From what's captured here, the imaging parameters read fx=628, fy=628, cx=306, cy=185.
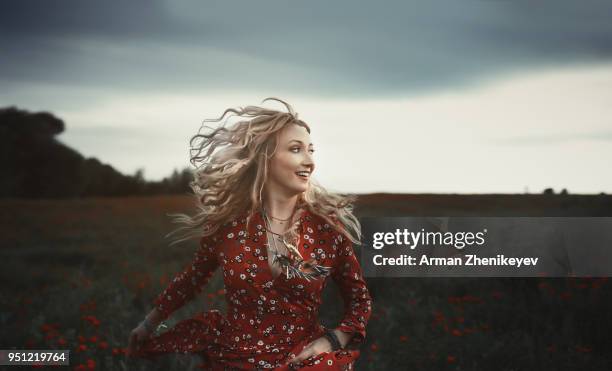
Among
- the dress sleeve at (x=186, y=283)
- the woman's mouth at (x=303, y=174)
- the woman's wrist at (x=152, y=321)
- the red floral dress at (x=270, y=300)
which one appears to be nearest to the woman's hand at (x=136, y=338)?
the woman's wrist at (x=152, y=321)

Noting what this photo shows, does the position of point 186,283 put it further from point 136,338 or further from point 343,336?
point 343,336

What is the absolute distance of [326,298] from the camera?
4949 mm

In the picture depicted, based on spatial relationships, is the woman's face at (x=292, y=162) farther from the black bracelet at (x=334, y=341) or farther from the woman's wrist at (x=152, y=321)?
the woman's wrist at (x=152, y=321)

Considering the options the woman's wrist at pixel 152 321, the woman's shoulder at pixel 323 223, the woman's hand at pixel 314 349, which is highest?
the woman's shoulder at pixel 323 223

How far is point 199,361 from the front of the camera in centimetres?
396

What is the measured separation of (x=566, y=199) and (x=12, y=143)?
487 cm

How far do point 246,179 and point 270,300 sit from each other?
54 centimetres

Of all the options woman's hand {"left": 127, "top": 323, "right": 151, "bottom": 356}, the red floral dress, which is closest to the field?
woman's hand {"left": 127, "top": 323, "right": 151, "bottom": 356}

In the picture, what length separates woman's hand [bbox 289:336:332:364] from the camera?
2.49 m

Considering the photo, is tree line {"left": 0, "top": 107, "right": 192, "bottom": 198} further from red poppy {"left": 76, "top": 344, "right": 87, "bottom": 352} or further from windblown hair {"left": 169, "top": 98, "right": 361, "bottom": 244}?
windblown hair {"left": 169, "top": 98, "right": 361, "bottom": 244}

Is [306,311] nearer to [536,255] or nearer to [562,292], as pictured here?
[536,255]

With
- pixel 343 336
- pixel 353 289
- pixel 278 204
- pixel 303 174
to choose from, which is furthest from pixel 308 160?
pixel 343 336

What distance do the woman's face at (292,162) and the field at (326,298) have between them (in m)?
1.68

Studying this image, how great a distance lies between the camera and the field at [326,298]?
4145 millimetres
